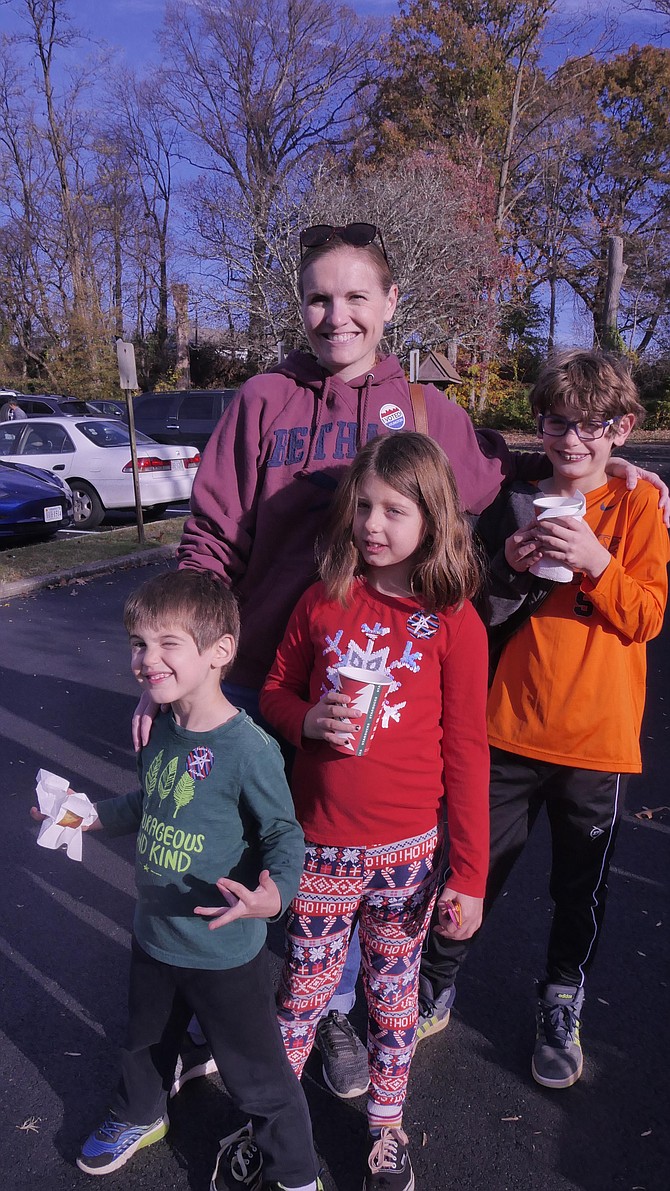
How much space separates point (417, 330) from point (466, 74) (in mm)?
12713

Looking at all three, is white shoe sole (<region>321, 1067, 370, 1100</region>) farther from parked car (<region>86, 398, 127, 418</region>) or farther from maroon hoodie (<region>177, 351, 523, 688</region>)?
parked car (<region>86, 398, 127, 418</region>)

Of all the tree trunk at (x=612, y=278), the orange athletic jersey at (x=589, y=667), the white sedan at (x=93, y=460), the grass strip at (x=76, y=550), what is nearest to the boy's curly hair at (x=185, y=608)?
the orange athletic jersey at (x=589, y=667)

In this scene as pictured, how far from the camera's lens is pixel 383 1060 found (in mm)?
2090

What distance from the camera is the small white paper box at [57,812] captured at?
6.07ft

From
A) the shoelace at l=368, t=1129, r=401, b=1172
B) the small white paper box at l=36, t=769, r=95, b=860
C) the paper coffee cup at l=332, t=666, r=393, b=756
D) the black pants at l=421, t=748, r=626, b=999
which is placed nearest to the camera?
the paper coffee cup at l=332, t=666, r=393, b=756

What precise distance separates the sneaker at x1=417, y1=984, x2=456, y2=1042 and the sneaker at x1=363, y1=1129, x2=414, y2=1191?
1.65 feet

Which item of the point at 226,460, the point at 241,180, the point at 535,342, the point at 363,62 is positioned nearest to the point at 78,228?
the point at 241,180

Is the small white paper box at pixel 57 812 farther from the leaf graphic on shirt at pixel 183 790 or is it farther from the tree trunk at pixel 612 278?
the tree trunk at pixel 612 278

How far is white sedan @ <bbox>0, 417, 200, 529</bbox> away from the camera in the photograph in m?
12.4

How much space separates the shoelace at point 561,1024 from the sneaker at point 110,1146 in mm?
1169

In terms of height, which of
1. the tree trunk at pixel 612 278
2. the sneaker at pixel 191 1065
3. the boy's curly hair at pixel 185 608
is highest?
the tree trunk at pixel 612 278

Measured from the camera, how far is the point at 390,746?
6.40 feet

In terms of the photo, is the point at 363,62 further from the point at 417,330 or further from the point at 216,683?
the point at 216,683

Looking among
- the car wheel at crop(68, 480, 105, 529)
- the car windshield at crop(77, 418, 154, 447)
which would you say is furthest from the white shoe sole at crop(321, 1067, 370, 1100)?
the car windshield at crop(77, 418, 154, 447)
